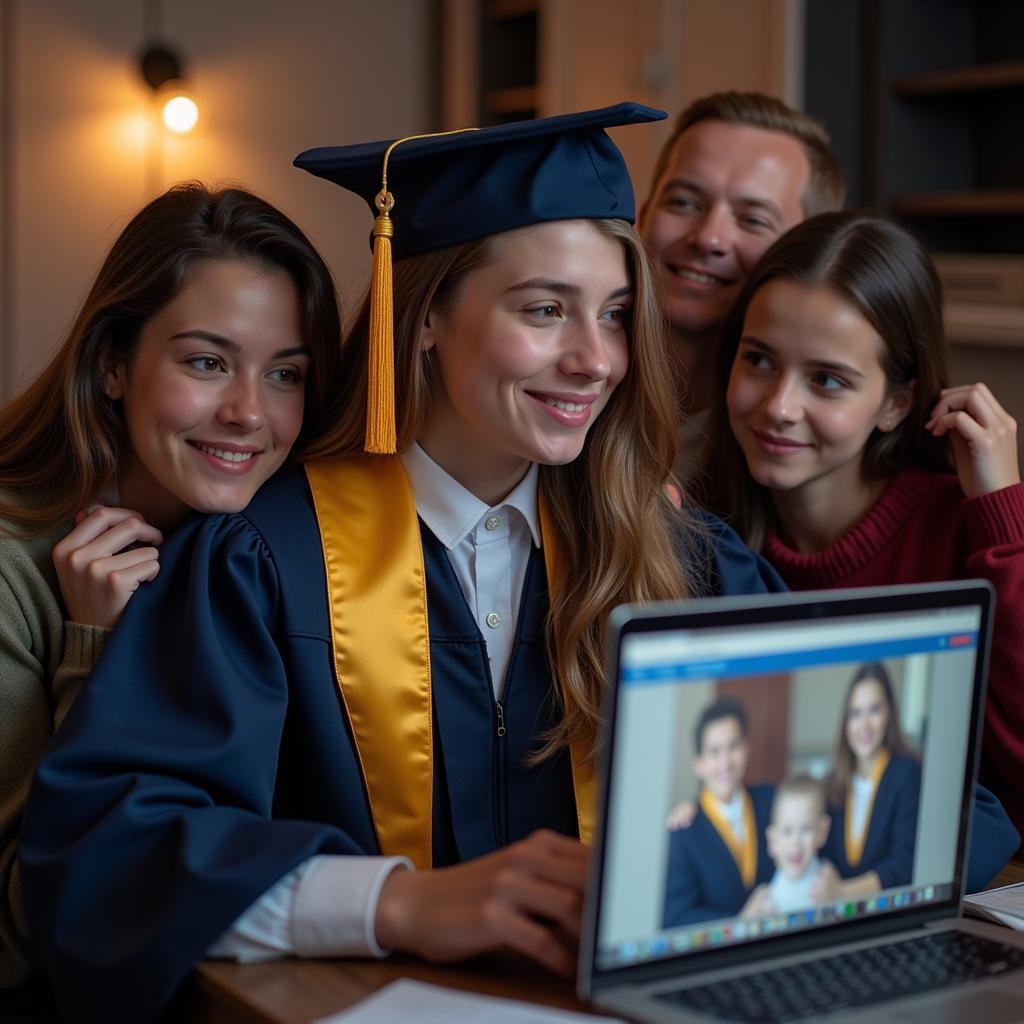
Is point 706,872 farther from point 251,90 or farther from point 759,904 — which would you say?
point 251,90

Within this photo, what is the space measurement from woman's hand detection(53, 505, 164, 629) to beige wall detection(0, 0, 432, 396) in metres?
2.80

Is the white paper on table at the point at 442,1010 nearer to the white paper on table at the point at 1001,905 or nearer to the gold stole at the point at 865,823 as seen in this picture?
the gold stole at the point at 865,823

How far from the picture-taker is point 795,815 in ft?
3.62

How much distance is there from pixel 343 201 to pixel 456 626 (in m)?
3.77

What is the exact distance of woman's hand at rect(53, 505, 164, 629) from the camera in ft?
4.76

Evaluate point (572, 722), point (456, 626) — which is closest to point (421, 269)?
point (456, 626)

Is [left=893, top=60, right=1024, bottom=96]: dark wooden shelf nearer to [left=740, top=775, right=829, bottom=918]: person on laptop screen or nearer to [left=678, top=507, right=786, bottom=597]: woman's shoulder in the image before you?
[left=678, top=507, right=786, bottom=597]: woman's shoulder

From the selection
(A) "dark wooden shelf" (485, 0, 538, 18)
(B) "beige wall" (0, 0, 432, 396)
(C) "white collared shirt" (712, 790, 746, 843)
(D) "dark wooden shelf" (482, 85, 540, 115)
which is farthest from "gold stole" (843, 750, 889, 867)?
(A) "dark wooden shelf" (485, 0, 538, 18)

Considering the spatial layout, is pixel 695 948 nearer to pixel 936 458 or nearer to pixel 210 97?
pixel 936 458

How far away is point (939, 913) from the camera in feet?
3.96

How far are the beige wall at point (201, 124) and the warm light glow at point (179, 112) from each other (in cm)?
9

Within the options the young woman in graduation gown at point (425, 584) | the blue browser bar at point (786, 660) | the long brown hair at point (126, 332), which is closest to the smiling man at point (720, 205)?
the young woman in graduation gown at point (425, 584)

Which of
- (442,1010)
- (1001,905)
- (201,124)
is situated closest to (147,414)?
(442,1010)

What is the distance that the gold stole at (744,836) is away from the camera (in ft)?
3.48
